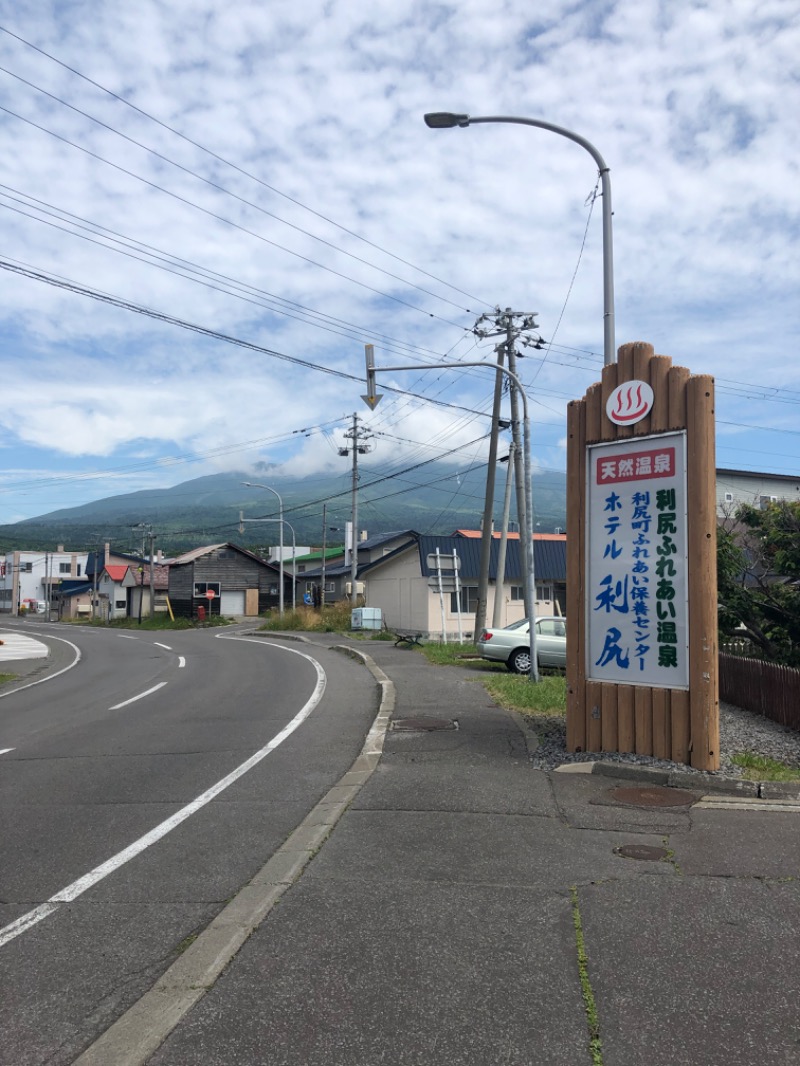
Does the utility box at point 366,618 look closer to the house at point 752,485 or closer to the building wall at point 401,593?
the building wall at point 401,593

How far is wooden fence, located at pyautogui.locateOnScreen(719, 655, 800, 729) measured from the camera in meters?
12.0

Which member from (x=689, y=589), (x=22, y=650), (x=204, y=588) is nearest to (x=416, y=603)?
(x=22, y=650)

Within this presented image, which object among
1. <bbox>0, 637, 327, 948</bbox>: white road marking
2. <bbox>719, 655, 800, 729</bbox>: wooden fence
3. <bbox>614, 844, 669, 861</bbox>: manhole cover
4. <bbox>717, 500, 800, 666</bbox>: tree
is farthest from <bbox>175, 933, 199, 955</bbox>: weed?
<bbox>717, 500, 800, 666</bbox>: tree

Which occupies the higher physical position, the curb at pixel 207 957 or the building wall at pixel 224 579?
the building wall at pixel 224 579

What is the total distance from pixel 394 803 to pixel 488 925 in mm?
2718

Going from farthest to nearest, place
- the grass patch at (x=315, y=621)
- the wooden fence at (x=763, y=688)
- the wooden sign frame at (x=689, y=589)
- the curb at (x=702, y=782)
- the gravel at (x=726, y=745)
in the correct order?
the grass patch at (x=315, y=621), the wooden fence at (x=763, y=688), the gravel at (x=726, y=745), the wooden sign frame at (x=689, y=589), the curb at (x=702, y=782)

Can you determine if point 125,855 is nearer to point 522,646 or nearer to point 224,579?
point 522,646

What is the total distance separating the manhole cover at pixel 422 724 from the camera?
11.0 m

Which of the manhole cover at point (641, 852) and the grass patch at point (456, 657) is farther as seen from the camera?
the grass patch at point (456, 657)

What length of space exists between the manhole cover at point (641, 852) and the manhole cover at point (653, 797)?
1.28 metres

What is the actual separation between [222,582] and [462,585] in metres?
31.7

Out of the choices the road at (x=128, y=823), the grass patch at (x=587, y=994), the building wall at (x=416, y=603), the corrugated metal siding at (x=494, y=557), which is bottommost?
the road at (x=128, y=823)

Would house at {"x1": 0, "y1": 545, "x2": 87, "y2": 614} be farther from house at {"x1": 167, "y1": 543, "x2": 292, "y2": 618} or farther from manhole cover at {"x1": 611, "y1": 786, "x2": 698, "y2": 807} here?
manhole cover at {"x1": 611, "y1": 786, "x2": 698, "y2": 807}

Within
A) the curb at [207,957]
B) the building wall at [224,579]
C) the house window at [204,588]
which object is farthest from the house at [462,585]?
the curb at [207,957]
